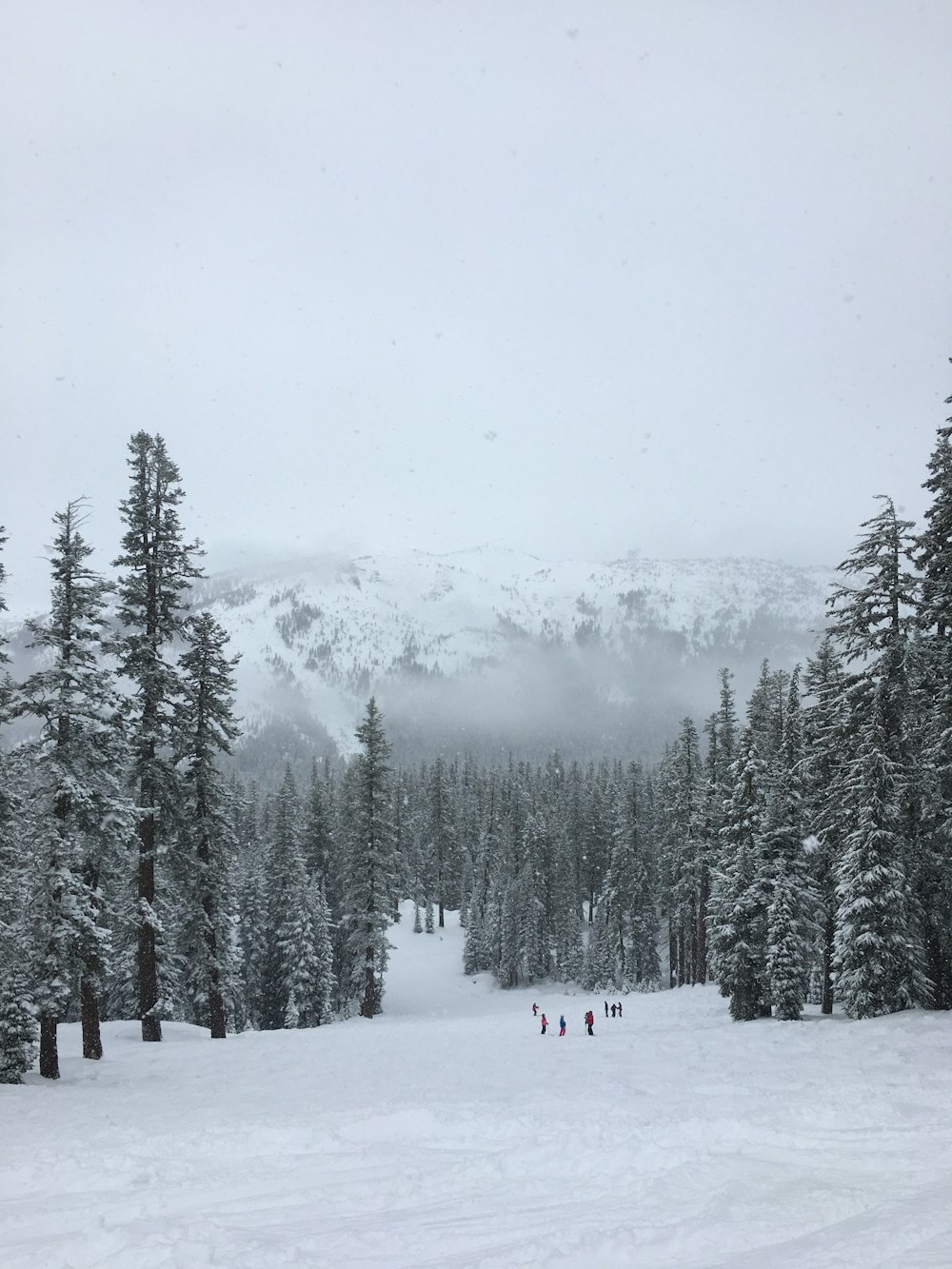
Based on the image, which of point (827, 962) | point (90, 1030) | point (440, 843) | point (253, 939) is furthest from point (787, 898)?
point (440, 843)

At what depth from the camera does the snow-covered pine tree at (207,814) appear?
78.2ft

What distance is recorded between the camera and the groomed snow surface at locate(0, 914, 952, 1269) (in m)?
8.54

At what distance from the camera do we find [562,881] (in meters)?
69.7

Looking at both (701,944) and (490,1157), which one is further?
(701,944)

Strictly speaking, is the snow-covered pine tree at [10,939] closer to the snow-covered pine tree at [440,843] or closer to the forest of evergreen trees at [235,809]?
the forest of evergreen trees at [235,809]

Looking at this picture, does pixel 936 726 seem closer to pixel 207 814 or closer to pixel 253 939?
pixel 207 814

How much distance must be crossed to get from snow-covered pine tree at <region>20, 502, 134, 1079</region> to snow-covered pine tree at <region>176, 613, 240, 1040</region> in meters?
4.60

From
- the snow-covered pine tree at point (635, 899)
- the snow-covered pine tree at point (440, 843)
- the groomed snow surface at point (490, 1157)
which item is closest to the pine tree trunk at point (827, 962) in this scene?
the groomed snow surface at point (490, 1157)

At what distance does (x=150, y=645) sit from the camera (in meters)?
21.3

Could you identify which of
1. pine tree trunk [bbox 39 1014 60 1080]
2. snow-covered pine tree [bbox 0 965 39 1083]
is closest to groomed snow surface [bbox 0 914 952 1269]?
pine tree trunk [bbox 39 1014 60 1080]

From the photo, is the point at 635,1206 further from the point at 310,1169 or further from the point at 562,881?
the point at 562,881

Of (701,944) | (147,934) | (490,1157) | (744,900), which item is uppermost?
(147,934)

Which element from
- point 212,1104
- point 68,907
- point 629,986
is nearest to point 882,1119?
point 212,1104

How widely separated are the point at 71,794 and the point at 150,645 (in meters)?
5.41
